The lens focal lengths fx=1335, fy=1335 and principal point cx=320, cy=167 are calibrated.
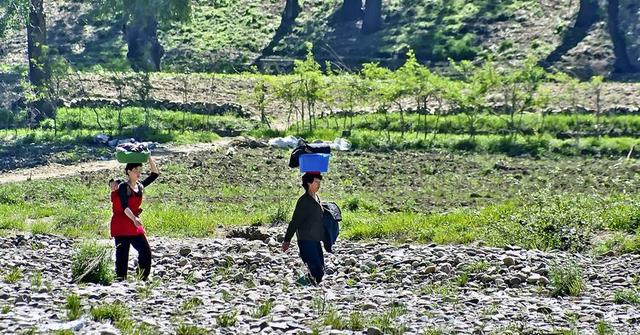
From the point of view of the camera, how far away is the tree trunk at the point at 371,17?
56.2 metres

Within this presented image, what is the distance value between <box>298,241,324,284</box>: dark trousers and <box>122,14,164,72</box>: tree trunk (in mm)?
35869

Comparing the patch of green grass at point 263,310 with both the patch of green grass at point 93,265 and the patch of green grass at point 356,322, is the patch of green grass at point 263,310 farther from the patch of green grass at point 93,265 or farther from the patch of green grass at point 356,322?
the patch of green grass at point 93,265

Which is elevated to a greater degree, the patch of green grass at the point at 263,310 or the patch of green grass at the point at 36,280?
the patch of green grass at the point at 263,310

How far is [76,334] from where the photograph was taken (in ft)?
35.4

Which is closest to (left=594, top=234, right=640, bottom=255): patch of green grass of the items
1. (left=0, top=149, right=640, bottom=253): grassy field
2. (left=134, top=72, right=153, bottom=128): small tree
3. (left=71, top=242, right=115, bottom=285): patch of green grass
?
(left=0, top=149, right=640, bottom=253): grassy field

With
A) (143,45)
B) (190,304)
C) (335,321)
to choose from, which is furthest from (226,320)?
(143,45)

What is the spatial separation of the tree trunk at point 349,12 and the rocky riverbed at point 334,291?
132 feet

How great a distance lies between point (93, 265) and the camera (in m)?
13.9

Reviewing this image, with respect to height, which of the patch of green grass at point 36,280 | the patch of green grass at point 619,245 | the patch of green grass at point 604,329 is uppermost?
the patch of green grass at point 604,329

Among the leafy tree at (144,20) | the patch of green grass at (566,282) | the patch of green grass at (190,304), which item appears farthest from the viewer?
the leafy tree at (144,20)

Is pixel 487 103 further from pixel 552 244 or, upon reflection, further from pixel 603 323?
pixel 603 323

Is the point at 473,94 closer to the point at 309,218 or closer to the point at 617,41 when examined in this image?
the point at 617,41

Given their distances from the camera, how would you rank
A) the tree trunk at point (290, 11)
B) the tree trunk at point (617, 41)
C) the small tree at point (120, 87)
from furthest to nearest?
the tree trunk at point (290, 11)
the tree trunk at point (617, 41)
the small tree at point (120, 87)

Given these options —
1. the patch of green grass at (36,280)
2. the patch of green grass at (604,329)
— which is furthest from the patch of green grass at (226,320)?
the patch of green grass at (604,329)
